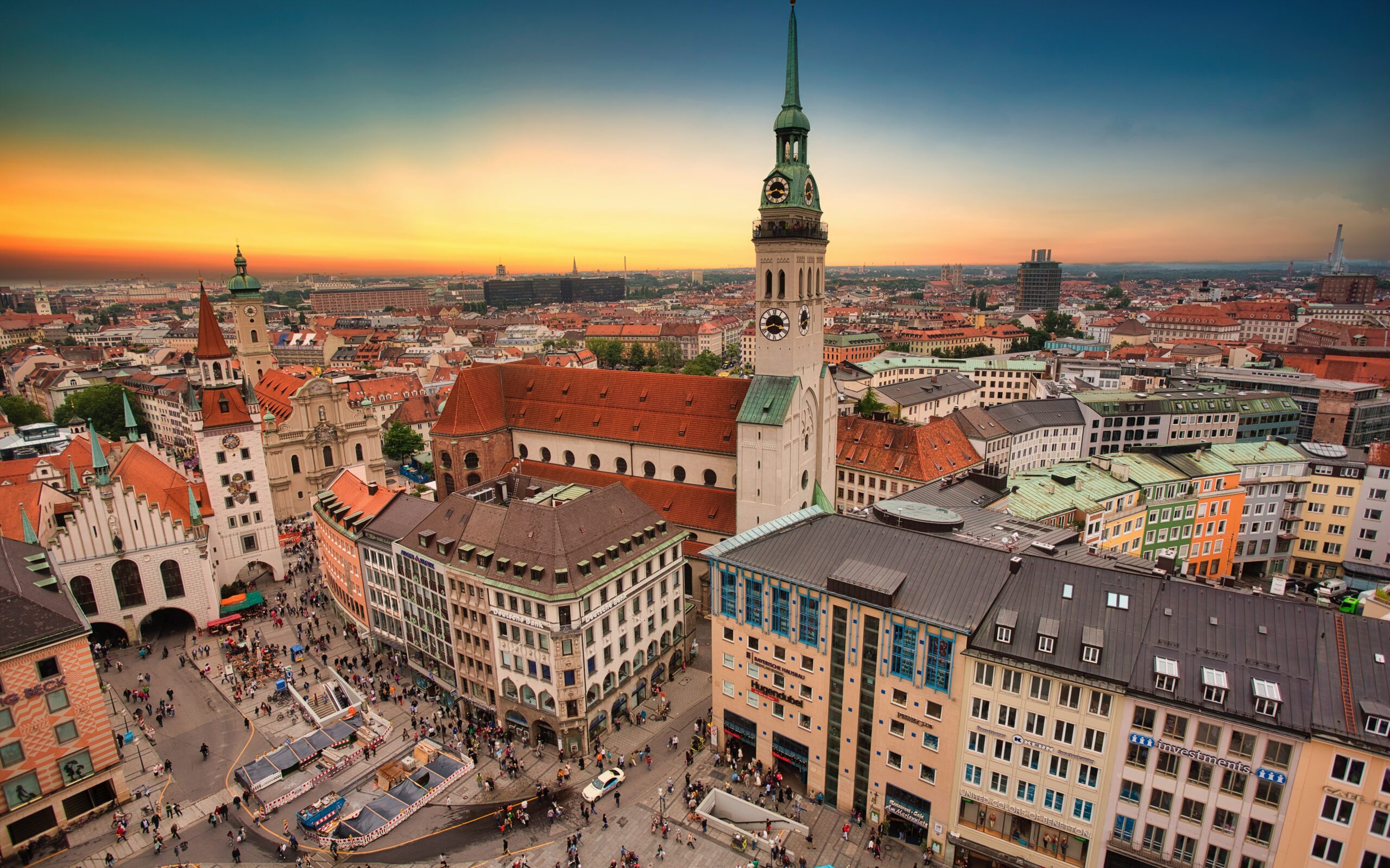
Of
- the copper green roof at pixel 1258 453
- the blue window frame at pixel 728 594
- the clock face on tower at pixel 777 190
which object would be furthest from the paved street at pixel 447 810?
the copper green roof at pixel 1258 453

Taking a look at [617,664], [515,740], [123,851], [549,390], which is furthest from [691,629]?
[123,851]

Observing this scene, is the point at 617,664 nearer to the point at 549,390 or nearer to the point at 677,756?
the point at 677,756

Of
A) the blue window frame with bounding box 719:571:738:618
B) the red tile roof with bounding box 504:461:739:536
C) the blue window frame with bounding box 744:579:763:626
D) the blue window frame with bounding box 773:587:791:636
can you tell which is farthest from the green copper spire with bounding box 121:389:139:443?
the blue window frame with bounding box 773:587:791:636

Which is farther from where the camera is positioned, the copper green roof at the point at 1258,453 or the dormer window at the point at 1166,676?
the copper green roof at the point at 1258,453

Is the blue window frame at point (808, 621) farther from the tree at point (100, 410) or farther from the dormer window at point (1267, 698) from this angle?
the tree at point (100, 410)

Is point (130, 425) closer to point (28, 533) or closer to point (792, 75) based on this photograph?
point (28, 533)
